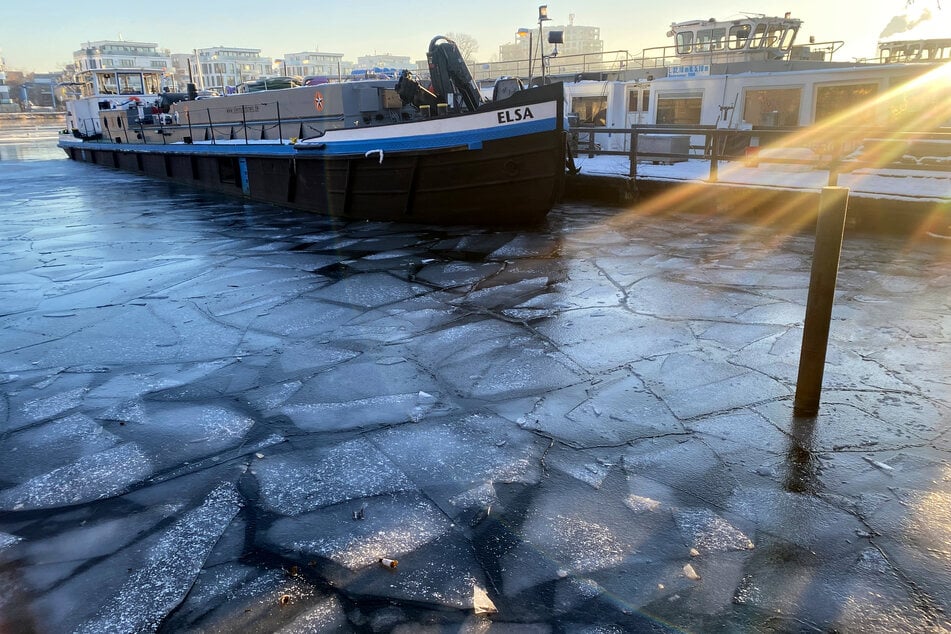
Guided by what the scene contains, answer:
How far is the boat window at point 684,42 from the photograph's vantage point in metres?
20.5

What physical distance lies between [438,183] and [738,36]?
14.7m

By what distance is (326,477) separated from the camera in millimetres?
3223

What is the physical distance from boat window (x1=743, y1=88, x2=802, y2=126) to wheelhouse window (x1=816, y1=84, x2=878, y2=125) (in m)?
0.48

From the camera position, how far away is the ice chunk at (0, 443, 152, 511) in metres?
3.14

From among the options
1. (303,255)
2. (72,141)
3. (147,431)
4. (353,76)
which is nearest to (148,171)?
(353,76)

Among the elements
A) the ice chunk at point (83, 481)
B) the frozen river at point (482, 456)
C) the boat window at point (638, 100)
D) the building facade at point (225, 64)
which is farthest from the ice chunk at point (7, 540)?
the building facade at point (225, 64)

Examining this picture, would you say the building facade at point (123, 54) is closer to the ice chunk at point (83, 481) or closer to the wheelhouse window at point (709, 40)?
the wheelhouse window at point (709, 40)

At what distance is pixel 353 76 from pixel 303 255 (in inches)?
361

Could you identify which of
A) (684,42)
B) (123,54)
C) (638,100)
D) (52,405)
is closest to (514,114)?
(52,405)

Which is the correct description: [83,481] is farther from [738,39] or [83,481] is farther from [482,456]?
[738,39]

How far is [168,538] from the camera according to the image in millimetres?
2803

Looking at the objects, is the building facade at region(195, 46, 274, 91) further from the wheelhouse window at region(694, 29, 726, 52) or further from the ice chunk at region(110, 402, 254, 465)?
the ice chunk at region(110, 402, 254, 465)

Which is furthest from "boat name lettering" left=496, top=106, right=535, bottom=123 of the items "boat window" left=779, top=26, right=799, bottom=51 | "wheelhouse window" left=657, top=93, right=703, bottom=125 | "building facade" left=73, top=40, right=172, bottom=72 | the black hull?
"building facade" left=73, top=40, right=172, bottom=72

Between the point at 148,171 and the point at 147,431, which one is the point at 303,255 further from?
the point at 148,171
